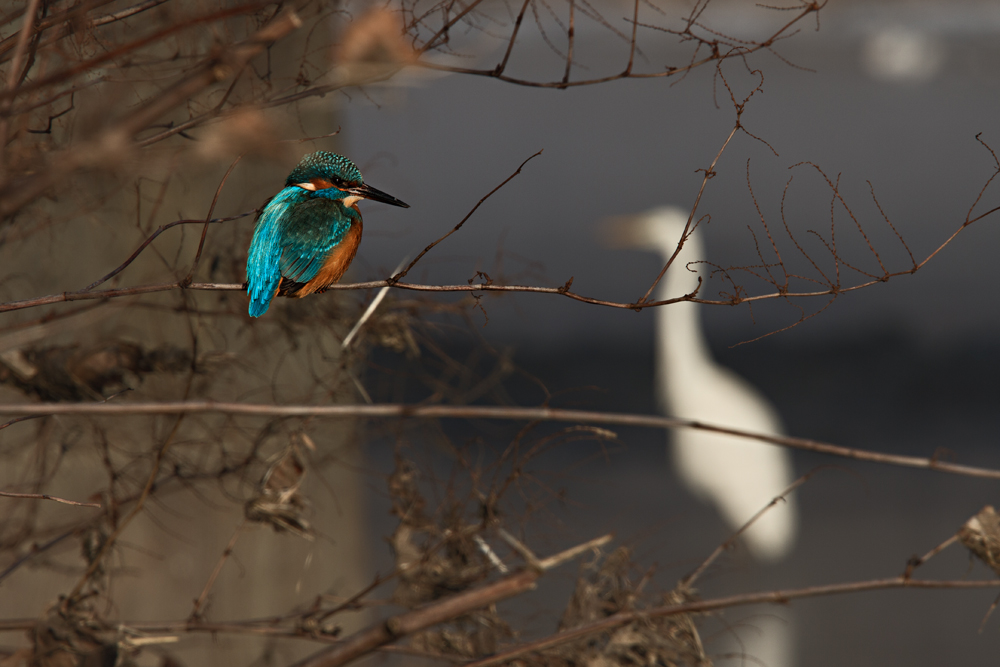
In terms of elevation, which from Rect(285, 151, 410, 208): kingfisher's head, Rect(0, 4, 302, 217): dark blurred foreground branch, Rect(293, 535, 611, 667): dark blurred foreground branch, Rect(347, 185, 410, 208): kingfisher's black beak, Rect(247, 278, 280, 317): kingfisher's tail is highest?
Rect(285, 151, 410, 208): kingfisher's head

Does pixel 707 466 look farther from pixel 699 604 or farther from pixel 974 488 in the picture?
pixel 699 604

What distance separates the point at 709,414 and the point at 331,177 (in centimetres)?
145

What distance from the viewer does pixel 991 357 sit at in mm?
3719

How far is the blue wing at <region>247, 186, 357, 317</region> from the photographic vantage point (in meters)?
0.38

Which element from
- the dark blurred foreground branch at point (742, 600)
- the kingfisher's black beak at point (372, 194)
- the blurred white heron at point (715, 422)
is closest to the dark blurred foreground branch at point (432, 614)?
the dark blurred foreground branch at point (742, 600)

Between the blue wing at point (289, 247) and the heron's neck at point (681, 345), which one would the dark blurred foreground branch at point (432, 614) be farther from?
the heron's neck at point (681, 345)

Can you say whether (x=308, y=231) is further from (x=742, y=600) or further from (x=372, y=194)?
(x=742, y=600)

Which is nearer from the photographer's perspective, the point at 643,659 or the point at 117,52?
the point at 117,52

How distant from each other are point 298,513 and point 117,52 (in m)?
0.41

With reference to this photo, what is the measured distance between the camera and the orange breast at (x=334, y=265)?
0.38 m

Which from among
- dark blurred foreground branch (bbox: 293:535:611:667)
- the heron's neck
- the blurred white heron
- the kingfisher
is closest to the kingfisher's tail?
the kingfisher

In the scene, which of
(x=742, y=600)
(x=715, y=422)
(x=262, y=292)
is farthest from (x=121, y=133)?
(x=715, y=422)

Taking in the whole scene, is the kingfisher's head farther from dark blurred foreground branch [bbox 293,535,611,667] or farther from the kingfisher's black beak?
dark blurred foreground branch [bbox 293,535,611,667]

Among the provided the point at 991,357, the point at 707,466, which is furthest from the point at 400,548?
the point at 991,357
